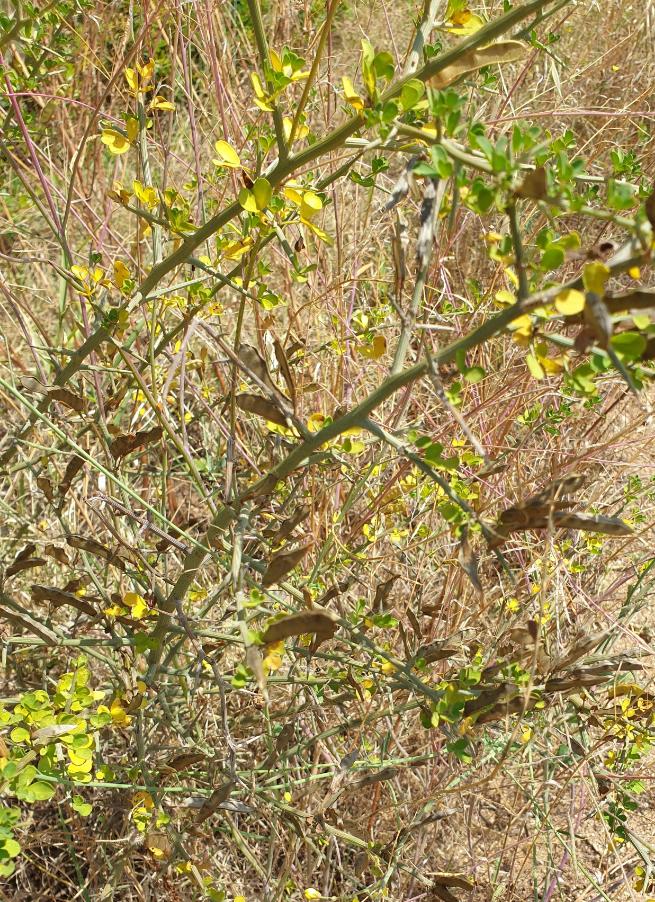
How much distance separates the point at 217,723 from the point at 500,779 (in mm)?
536

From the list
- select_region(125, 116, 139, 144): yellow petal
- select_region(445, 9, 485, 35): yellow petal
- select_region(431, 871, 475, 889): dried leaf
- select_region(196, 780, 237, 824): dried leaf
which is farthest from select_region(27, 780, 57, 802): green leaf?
select_region(445, 9, 485, 35): yellow petal

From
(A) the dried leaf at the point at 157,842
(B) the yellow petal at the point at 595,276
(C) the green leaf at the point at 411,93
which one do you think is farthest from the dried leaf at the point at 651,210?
(A) the dried leaf at the point at 157,842

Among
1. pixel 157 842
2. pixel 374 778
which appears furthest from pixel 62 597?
pixel 374 778

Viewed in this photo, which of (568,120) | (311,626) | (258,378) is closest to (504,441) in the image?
(258,378)

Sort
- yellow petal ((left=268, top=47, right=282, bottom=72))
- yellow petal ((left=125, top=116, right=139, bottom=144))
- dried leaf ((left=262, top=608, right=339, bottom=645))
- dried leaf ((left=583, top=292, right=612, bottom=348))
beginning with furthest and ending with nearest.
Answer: yellow petal ((left=125, top=116, right=139, bottom=144)) < yellow petal ((left=268, top=47, right=282, bottom=72)) < dried leaf ((left=262, top=608, right=339, bottom=645)) < dried leaf ((left=583, top=292, right=612, bottom=348))

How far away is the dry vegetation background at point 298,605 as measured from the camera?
3.08 ft

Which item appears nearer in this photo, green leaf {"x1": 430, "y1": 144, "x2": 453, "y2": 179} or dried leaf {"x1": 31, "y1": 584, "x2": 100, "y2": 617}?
green leaf {"x1": 430, "y1": 144, "x2": 453, "y2": 179}

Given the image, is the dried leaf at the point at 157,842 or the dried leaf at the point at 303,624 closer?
the dried leaf at the point at 303,624

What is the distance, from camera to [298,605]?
1196mm

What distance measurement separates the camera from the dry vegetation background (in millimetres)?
938

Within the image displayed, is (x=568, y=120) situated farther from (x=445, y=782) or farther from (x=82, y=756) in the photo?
(x=82, y=756)

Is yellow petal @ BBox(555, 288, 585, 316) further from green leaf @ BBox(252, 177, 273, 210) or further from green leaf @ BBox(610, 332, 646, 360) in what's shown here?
green leaf @ BBox(252, 177, 273, 210)

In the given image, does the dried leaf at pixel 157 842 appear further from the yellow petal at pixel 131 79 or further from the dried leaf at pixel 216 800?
the yellow petal at pixel 131 79

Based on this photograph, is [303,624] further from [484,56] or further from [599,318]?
[484,56]
